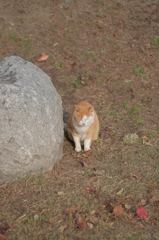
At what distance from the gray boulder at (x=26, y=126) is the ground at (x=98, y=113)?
0.25 meters

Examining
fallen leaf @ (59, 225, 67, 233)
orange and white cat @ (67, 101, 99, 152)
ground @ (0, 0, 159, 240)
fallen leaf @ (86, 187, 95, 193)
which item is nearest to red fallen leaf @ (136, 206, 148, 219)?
ground @ (0, 0, 159, 240)

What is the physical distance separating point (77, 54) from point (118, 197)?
4682 millimetres

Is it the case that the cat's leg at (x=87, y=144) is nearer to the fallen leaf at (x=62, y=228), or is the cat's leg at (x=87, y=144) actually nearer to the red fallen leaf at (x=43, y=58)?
the fallen leaf at (x=62, y=228)

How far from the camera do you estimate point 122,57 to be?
27.7 ft

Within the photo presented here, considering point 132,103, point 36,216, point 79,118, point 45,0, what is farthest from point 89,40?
point 36,216

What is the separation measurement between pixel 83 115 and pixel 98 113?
67.9 inches

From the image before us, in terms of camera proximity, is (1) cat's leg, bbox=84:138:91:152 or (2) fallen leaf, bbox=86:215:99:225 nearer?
(2) fallen leaf, bbox=86:215:99:225

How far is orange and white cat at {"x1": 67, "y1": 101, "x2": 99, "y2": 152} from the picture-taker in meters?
5.31

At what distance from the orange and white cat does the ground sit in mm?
206

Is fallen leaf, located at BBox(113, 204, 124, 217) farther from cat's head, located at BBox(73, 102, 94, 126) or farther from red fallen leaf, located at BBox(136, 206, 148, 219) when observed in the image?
cat's head, located at BBox(73, 102, 94, 126)

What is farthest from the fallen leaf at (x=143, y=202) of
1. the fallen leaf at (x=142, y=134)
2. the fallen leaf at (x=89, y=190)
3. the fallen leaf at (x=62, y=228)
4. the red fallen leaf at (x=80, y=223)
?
the fallen leaf at (x=142, y=134)

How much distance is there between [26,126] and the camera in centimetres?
463

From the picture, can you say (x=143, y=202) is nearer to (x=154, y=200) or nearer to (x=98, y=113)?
(x=154, y=200)

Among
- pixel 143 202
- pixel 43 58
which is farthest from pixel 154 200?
pixel 43 58
